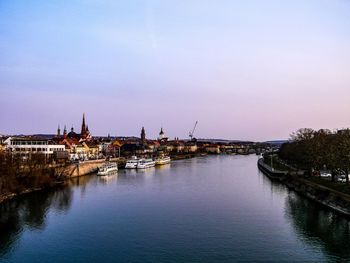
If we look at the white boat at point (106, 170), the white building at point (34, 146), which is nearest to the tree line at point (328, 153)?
the white boat at point (106, 170)

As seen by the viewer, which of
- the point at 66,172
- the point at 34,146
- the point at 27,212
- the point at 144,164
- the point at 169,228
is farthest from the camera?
the point at 144,164

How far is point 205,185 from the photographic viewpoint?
3541 centimetres

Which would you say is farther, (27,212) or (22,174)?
(22,174)

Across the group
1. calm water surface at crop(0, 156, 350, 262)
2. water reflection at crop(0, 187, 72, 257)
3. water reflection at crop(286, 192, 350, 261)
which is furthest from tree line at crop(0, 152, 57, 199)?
water reflection at crop(286, 192, 350, 261)

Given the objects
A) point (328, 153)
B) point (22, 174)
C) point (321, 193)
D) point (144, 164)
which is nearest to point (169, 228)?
point (321, 193)

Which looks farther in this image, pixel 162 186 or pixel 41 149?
pixel 41 149

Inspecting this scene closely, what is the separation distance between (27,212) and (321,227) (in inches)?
588

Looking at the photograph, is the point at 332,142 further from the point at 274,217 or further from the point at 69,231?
the point at 69,231

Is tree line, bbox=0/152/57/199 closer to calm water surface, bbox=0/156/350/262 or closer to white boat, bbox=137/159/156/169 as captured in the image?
calm water surface, bbox=0/156/350/262

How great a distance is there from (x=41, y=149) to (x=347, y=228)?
42.8m

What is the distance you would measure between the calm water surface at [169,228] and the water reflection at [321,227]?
0.12ft

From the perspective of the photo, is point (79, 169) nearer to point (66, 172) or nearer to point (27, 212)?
point (66, 172)

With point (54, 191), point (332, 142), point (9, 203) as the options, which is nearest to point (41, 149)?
point (54, 191)

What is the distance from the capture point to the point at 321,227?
1927 centimetres
